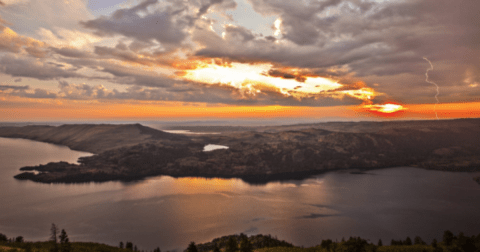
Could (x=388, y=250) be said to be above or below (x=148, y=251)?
above

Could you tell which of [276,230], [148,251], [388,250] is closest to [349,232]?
[276,230]

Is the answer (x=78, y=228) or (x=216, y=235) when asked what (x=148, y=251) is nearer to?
(x=216, y=235)

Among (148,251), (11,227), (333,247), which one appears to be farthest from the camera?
(11,227)

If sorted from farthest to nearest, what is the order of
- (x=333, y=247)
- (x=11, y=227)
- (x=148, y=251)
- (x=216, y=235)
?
(x=11, y=227) < (x=216, y=235) < (x=148, y=251) < (x=333, y=247)

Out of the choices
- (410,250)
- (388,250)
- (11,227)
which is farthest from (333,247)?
(11,227)

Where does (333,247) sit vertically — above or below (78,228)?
above

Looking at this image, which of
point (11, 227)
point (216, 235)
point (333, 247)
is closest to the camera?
point (333, 247)

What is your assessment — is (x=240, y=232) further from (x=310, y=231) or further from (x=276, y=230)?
(x=310, y=231)

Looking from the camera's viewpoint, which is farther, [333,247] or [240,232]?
[240,232]

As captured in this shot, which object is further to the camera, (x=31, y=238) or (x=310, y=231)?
(x=310, y=231)
